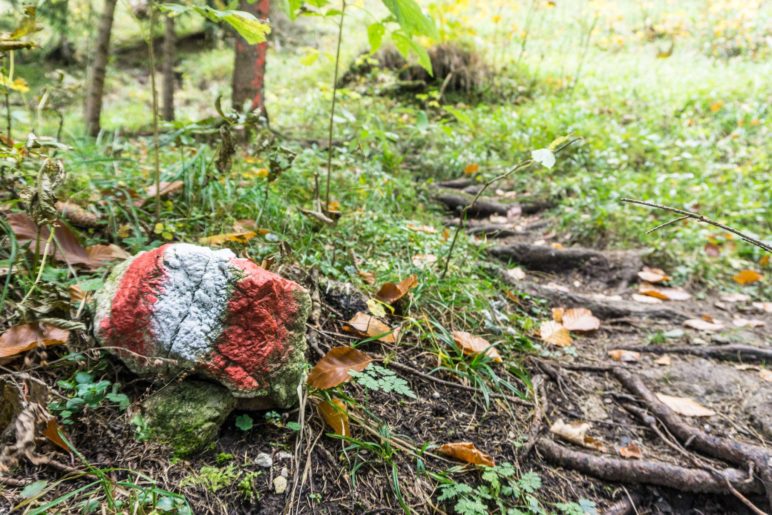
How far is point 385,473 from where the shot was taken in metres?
1.33

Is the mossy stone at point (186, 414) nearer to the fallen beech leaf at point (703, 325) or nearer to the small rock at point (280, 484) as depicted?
the small rock at point (280, 484)

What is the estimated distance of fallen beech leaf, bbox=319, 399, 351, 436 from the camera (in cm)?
137

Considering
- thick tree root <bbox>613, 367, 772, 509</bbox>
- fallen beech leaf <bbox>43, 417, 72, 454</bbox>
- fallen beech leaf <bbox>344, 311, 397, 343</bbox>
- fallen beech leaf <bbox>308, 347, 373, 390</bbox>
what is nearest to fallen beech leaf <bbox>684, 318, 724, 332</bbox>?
thick tree root <bbox>613, 367, 772, 509</bbox>

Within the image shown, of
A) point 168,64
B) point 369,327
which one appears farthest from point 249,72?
point 369,327

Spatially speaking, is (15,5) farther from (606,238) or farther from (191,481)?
(606,238)

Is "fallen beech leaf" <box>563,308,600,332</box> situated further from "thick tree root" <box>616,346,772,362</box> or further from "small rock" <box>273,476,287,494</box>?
"small rock" <box>273,476,287,494</box>

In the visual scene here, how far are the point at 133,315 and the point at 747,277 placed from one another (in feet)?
12.3

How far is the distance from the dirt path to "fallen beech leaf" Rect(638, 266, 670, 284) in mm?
48

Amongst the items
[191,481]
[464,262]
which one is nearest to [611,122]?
[464,262]

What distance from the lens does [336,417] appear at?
4.49 feet

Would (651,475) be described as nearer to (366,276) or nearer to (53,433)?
(366,276)

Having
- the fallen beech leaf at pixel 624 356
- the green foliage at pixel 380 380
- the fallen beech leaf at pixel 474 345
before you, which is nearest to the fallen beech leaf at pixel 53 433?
the green foliage at pixel 380 380

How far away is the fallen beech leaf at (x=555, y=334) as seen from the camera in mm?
2299

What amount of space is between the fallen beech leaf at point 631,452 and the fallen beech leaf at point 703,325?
1279mm
